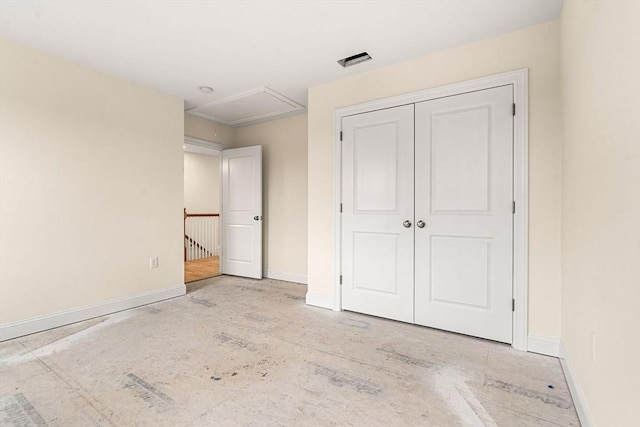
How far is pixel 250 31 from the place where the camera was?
2.32m

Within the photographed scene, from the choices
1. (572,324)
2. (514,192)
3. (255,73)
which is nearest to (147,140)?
(255,73)

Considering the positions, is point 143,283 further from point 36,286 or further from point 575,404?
point 575,404

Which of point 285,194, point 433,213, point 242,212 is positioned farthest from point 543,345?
point 242,212

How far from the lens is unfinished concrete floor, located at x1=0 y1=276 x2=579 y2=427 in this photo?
1.51m

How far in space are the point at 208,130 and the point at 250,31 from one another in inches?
101

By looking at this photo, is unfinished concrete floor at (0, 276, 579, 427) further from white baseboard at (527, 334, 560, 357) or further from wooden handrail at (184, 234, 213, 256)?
wooden handrail at (184, 234, 213, 256)

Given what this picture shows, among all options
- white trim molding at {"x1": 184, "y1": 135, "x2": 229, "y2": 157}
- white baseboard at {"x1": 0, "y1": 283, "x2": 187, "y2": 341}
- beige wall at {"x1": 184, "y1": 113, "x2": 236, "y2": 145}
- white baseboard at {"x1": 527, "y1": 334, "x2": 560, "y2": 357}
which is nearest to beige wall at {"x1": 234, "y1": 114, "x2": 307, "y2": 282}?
beige wall at {"x1": 184, "y1": 113, "x2": 236, "y2": 145}

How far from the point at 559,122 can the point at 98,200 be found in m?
4.11

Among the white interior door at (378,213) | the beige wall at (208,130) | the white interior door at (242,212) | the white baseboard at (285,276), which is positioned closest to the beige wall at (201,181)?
the beige wall at (208,130)

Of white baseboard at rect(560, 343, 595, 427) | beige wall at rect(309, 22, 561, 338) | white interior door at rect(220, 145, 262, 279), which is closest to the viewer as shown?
white baseboard at rect(560, 343, 595, 427)

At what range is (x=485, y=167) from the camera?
238 centimetres

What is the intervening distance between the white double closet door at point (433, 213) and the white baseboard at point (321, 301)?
18cm

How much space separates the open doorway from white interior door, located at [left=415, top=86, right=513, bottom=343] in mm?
3525

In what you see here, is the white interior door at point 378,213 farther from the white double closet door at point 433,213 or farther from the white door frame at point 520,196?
the white door frame at point 520,196
